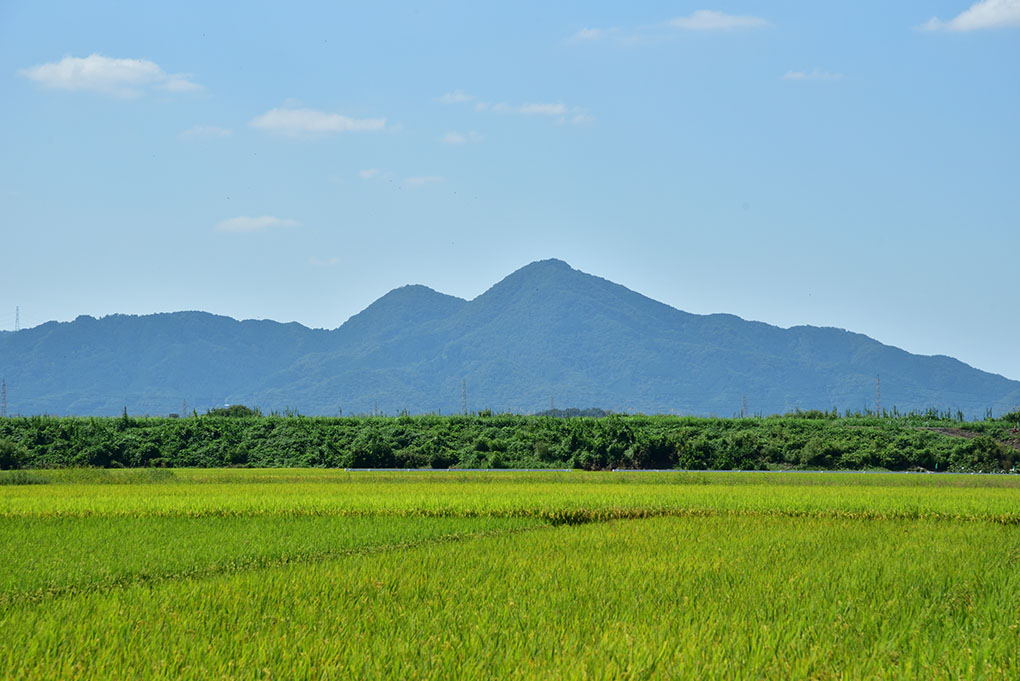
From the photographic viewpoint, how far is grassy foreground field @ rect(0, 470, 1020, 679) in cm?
802

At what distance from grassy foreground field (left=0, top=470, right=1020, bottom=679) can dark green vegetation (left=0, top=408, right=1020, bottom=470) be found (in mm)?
27630

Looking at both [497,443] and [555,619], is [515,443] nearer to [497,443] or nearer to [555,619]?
[497,443]

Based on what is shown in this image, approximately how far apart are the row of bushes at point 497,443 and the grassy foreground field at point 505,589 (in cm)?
2766

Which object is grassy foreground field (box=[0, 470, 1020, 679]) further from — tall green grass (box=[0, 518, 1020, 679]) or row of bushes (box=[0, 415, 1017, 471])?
row of bushes (box=[0, 415, 1017, 471])

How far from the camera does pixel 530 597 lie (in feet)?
35.6

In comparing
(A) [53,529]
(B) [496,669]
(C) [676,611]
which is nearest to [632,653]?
(B) [496,669]

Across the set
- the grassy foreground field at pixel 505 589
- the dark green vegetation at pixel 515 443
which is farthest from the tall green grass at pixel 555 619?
the dark green vegetation at pixel 515 443

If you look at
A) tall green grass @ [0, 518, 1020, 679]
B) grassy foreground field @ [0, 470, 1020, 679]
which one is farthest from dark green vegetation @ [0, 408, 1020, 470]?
tall green grass @ [0, 518, 1020, 679]

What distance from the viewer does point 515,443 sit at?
55.6 meters

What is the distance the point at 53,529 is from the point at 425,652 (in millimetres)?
12596

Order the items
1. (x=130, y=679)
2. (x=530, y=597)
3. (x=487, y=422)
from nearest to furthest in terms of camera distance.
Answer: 1. (x=130, y=679)
2. (x=530, y=597)
3. (x=487, y=422)

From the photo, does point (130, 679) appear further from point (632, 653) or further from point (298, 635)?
point (632, 653)

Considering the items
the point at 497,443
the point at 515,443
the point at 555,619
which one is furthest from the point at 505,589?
the point at 515,443

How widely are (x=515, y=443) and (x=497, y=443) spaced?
0.97 meters
